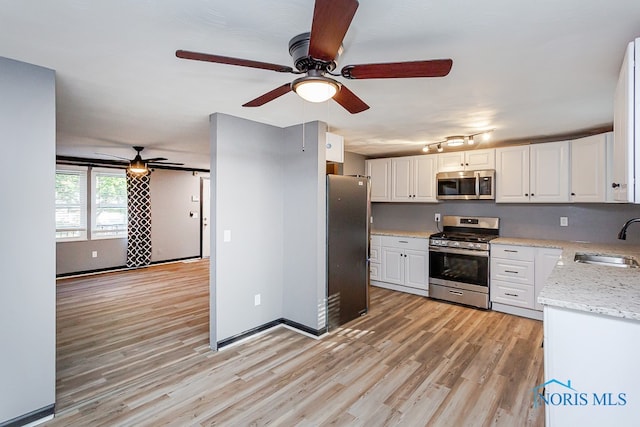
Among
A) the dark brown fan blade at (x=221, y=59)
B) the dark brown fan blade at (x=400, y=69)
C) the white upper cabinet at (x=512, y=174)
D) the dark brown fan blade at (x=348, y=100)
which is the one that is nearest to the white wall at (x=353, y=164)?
the white upper cabinet at (x=512, y=174)

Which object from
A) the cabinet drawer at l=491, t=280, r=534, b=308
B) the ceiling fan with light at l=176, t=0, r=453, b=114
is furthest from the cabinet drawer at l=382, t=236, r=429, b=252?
the ceiling fan with light at l=176, t=0, r=453, b=114

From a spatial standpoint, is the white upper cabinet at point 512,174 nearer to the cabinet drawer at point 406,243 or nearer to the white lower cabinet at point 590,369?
the cabinet drawer at point 406,243

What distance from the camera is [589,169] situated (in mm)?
3668

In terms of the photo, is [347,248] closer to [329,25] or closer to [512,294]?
[512,294]

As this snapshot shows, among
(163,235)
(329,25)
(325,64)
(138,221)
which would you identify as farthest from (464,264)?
(138,221)

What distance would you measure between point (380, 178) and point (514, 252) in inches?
91.6

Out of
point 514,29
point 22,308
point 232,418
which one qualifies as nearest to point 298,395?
point 232,418

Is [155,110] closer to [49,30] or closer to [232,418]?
[49,30]

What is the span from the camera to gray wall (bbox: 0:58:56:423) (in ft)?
6.47

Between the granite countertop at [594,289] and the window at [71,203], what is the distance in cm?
756

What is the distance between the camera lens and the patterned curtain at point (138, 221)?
22.8ft

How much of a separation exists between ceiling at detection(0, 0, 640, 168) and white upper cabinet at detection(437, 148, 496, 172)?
0.95 meters

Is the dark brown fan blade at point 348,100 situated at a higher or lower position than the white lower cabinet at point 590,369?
higher

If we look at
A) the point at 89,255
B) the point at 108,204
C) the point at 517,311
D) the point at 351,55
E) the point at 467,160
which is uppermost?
the point at 351,55
